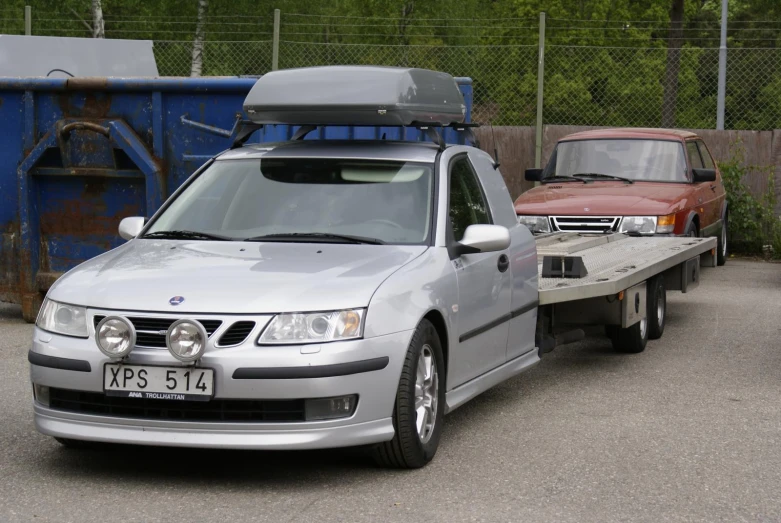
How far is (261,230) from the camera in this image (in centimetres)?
655

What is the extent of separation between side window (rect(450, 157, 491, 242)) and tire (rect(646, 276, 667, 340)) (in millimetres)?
3064

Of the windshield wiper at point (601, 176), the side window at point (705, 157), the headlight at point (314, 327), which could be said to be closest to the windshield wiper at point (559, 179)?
the windshield wiper at point (601, 176)

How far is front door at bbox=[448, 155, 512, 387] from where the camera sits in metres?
6.50

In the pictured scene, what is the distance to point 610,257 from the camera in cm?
982

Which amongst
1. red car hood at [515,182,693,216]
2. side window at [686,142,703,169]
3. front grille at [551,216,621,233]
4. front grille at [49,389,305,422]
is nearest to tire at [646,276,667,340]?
front grille at [551,216,621,233]

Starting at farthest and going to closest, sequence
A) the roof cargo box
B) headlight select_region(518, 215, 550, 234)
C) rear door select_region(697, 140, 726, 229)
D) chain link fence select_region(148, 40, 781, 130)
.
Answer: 1. chain link fence select_region(148, 40, 781, 130)
2. rear door select_region(697, 140, 726, 229)
3. headlight select_region(518, 215, 550, 234)
4. the roof cargo box

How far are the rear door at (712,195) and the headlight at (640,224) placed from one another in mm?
1719

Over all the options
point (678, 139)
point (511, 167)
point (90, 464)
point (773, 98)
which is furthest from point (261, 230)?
point (773, 98)

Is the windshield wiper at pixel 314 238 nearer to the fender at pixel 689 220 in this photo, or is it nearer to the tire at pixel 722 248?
the fender at pixel 689 220

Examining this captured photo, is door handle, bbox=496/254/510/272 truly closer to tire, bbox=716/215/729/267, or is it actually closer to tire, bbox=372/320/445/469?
tire, bbox=372/320/445/469

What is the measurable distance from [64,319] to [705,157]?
1049cm

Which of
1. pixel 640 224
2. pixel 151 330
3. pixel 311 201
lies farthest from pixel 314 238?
pixel 640 224

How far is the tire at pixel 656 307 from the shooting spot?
995 centimetres

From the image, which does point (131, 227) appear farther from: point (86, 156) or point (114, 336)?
point (86, 156)
